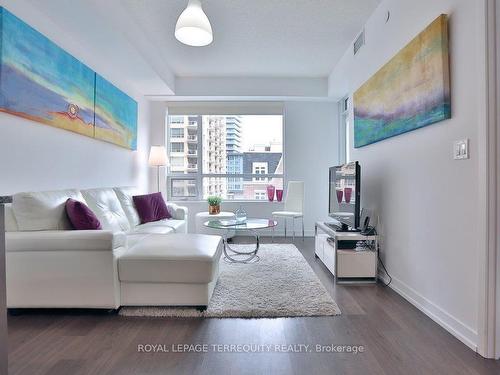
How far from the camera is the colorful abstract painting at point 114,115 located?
342cm

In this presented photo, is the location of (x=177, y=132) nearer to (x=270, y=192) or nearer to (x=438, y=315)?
(x=270, y=192)

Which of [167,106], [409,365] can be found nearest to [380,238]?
[409,365]

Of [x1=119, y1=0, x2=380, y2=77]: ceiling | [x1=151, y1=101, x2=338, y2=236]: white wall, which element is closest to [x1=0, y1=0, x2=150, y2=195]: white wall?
[x1=119, y1=0, x2=380, y2=77]: ceiling

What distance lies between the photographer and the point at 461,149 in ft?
5.74

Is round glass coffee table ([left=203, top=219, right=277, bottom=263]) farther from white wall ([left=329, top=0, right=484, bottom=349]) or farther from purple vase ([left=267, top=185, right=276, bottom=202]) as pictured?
purple vase ([left=267, top=185, right=276, bottom=202])

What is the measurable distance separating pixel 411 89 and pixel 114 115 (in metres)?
3.32

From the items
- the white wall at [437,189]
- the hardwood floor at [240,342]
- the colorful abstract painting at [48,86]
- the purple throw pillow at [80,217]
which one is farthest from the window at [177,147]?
the hardwood floor at [240,342]

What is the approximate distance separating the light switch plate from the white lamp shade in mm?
4010

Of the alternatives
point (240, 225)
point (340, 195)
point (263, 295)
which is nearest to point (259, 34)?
point (340, 195)

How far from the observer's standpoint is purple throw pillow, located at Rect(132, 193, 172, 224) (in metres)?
3.85

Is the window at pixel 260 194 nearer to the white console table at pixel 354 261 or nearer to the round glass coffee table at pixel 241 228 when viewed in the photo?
the round glass coffee table at pixel 241 228

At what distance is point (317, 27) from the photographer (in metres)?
3.34

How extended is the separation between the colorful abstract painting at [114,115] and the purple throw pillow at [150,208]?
804 millimetres

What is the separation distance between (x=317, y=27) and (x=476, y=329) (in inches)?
123
